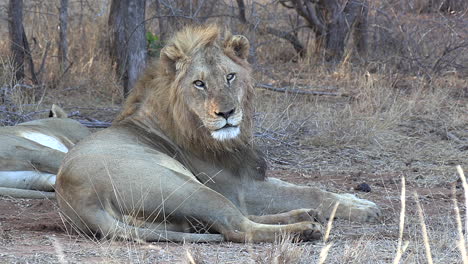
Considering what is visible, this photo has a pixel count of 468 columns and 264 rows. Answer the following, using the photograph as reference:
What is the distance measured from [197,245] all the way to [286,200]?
1.12m

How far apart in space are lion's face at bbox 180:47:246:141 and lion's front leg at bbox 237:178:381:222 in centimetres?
44

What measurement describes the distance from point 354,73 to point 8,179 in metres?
5.09

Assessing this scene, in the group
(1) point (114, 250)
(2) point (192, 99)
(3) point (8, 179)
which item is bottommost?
(3) point (8, 179)

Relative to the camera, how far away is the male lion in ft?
13.2

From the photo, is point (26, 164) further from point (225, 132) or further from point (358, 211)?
point (358, 211)

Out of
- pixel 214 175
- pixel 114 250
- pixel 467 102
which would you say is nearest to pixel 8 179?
pixel 214 175

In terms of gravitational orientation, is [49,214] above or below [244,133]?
below

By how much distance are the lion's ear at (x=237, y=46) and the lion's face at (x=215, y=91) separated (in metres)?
0.07

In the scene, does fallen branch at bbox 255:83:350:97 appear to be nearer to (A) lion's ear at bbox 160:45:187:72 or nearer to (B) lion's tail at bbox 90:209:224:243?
(A) lion's ear at bbox 160:45:187:72

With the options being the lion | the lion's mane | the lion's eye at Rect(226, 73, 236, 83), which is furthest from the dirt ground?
the lion's eye at Rect(226, 73, 236, 83)

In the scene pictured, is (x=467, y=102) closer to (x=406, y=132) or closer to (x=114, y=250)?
(x=406, y=132)

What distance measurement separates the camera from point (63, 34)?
974 cm

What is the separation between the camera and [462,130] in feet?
25.9

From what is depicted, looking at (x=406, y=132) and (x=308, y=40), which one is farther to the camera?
(x=308, y=40)
